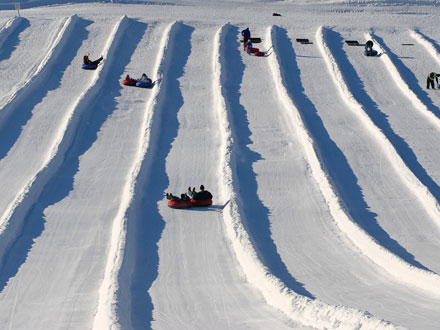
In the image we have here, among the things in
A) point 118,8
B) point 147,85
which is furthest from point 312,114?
point 118,8

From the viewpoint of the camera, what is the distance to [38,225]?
17.2 meters

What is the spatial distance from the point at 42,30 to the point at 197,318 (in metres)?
24.5

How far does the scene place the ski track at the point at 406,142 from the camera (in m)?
16.4

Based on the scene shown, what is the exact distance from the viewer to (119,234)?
53.4 feet

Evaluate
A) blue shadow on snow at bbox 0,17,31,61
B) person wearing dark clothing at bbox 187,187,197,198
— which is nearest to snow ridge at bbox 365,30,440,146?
person wearing dark clothing at bbox 187,187,197,198

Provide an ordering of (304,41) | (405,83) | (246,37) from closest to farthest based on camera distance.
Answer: (405,83)
(246,37)
(304,41)

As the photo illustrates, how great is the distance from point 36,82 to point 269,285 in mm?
17040

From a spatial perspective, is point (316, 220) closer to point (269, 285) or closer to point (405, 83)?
point (269, 285)

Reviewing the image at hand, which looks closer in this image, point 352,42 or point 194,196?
point 194,196

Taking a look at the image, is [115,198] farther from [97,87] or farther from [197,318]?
[97,87]

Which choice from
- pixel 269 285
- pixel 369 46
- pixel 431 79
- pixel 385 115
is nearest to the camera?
pixel 269 285

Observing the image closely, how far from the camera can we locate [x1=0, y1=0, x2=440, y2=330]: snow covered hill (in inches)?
519

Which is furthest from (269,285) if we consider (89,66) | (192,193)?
(89,66)

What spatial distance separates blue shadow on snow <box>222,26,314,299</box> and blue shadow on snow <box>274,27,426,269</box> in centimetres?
195
